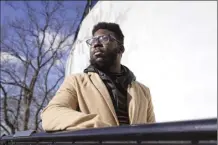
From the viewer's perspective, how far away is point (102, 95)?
1.36m

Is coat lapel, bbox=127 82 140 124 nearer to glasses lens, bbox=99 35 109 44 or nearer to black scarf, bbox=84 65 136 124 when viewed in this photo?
black scarf, bbox=84 65 136 124

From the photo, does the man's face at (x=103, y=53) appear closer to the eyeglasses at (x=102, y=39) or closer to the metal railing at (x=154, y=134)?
the eyeglasses at (x=102, y=39)

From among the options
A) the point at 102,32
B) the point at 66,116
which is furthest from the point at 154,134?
the point at 102,32

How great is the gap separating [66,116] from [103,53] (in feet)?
1.44

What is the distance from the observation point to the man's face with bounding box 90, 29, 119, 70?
1499 mm

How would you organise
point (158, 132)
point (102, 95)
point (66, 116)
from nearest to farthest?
point (158, 132) < point (66, 116) < point (102, 95)

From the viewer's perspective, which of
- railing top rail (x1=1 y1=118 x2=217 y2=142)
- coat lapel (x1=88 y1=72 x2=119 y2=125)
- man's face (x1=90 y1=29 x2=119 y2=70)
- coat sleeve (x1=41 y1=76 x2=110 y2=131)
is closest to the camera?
railing top rail (x1=1 y1=118 x2=217 y2=142)

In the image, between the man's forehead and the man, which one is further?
the man's forehead

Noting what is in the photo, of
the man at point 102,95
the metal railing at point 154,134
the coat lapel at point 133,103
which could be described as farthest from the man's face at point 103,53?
the metal railing at point 154,134

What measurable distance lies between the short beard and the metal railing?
562mm

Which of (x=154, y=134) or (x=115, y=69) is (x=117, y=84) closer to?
(x=115, y=69)

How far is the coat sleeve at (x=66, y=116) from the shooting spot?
44.1 inches

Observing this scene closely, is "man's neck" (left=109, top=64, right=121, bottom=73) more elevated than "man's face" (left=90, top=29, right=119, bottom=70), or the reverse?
"man's face" (left=90, top=29, right=119, bottom=70)

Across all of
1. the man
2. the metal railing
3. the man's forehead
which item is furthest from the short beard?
the metal railing
